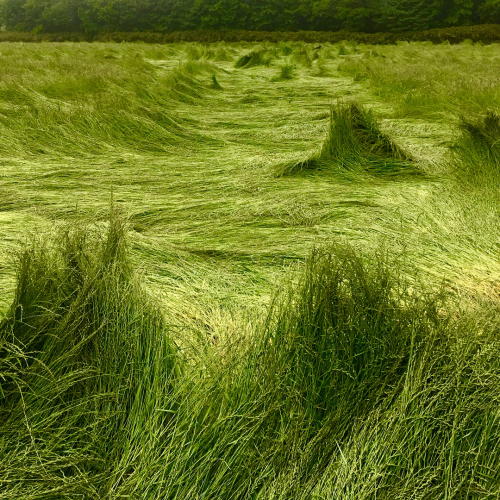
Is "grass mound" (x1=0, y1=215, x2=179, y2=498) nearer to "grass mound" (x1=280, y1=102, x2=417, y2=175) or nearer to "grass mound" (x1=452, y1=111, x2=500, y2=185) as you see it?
"grass mound" (x1=280, y1=102, x2=417, y2=175)

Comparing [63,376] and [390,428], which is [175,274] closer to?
[63,376]

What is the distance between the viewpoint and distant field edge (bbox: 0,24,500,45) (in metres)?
16.0

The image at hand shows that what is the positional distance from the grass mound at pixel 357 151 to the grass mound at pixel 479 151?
31 cm

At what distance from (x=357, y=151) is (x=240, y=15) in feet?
69.4

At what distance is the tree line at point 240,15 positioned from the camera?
19391mm

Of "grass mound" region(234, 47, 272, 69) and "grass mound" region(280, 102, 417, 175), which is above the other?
"grass mound" region(234, 47, 272, 69)

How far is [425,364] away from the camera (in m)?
A: 1.11

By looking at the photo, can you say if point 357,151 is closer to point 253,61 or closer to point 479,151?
point 479,151

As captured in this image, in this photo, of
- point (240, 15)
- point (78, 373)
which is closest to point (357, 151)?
point (78, 373)

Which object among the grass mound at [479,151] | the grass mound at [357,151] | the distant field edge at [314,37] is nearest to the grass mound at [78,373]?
the grass mound at [357,151]

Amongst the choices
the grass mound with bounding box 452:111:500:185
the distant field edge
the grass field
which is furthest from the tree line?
the grass field

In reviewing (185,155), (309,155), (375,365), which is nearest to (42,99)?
(185,155)

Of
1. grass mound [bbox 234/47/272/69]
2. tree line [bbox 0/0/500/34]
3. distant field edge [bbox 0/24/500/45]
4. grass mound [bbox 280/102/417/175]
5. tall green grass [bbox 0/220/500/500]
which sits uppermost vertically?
tree line [bbox 0/0/500/34]

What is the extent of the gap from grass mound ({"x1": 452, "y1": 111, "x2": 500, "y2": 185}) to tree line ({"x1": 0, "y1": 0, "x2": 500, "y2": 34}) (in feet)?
60.5
